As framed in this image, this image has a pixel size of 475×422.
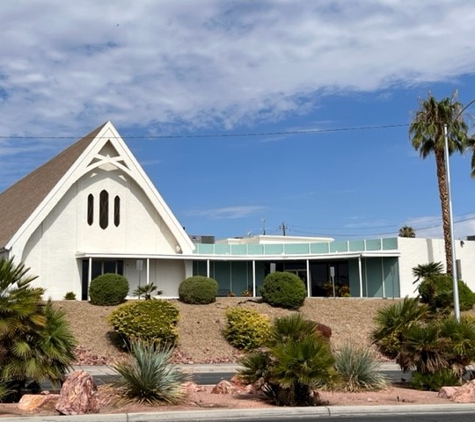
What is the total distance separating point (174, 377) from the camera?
519 inches

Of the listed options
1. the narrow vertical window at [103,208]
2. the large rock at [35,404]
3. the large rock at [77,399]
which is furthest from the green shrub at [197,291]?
the large rock at [77,399]

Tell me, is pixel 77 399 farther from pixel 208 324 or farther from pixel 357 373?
pixel 208 324

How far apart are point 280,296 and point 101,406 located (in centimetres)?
2072

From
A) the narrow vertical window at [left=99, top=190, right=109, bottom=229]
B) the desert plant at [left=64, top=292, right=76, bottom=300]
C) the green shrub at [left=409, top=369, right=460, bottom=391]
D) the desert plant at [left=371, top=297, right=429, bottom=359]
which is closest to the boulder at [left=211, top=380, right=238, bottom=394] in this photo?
the desert plant at [left=371, top=297, right=429, bottom=359]

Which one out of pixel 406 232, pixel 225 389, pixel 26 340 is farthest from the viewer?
pixel 406 232

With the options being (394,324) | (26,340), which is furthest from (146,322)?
(26,340)

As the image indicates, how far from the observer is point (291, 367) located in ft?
40.2

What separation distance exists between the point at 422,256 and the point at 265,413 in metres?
30.6

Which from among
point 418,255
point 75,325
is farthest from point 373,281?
point 75,325

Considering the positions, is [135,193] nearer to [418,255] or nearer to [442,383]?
[418,255]

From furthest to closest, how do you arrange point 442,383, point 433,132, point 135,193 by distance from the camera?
point 433,132
point 135,193
point 442,383

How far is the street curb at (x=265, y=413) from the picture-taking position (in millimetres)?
11258

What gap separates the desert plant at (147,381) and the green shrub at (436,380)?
5.58m

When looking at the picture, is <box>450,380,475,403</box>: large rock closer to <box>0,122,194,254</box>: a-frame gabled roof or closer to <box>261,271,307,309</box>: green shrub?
<box>261,271,307,309</box>: green shrub
